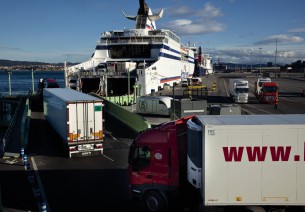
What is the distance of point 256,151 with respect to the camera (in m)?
9.16

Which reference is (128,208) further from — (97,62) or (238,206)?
(97,62)

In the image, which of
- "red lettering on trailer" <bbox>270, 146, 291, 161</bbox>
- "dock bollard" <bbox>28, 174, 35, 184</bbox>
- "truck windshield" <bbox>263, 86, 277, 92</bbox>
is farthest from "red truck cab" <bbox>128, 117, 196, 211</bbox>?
"truck windshield" <bbox>263, 86, 277, 92</bbox>

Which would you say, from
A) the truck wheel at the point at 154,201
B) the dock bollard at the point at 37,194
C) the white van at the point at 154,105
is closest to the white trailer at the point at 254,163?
the truck wheel at the point at 154,201

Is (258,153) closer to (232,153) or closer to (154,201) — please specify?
(232,153)

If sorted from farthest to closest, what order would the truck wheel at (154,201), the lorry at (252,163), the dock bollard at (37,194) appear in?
1. the dock bollard at (37,194)
2. the truck wheel at (154,201)
3. the lorry at (252,163)

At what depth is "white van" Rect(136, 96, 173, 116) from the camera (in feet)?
109

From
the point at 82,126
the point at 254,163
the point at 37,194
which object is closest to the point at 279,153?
the point at 254,163

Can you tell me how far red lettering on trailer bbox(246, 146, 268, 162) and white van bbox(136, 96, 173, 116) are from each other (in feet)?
79.1

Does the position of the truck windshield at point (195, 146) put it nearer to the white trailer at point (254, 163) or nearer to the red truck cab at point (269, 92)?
the white trailer at point (254, 163)

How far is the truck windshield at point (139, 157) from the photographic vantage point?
11.0 metres

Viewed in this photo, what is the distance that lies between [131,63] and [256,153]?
45.6m

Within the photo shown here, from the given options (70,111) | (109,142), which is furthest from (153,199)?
(109,142)

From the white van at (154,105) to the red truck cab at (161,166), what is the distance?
2211 centimetres

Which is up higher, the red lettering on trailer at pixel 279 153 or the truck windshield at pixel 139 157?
the red lettering on trailer at pixel 279 153
